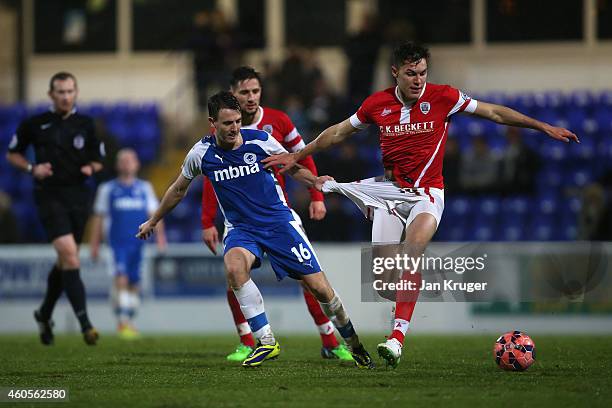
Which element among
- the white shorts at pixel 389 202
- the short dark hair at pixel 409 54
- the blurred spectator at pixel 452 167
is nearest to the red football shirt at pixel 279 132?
the white shorts at pixel 389 202

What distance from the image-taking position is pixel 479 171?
59.9ft

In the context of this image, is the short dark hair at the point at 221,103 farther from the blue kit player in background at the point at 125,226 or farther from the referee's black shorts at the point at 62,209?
the blue kit player in background at the point at 125,226

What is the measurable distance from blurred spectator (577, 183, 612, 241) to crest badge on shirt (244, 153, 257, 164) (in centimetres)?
920

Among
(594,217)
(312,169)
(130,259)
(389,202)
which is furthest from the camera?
(594,217)

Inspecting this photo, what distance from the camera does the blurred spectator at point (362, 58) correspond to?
65.0ft

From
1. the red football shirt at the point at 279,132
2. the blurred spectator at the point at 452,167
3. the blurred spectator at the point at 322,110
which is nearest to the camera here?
the red football shirt at the point at 279,132

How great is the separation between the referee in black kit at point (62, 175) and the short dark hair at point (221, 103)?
322 centimetres

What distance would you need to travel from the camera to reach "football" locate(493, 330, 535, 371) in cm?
836

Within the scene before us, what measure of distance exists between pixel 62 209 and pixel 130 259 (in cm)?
426

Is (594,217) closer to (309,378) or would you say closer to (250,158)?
(250,158)

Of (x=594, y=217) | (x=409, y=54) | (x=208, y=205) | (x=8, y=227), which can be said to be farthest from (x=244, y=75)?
(x=8, y=227)

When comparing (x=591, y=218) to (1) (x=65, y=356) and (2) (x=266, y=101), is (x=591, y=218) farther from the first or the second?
(1) (x=65, y=356)

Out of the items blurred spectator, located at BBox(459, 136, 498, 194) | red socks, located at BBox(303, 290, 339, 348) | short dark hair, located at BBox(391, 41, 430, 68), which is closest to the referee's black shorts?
red socks, located at BBox(303, 290, 339, 348)

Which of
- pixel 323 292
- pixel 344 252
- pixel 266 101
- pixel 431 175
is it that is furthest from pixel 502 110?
pixel 266 101
